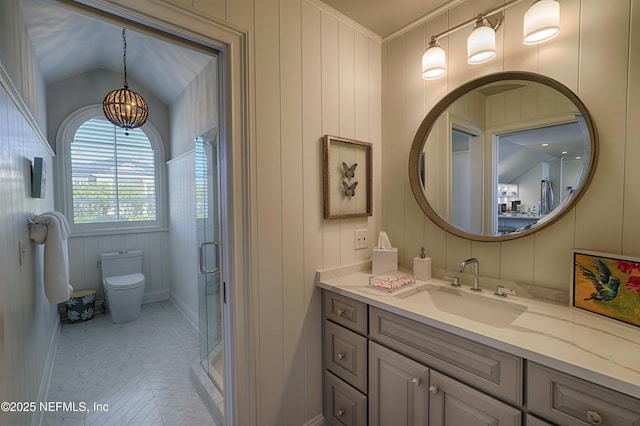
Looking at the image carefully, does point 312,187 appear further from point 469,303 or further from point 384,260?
point 469,303

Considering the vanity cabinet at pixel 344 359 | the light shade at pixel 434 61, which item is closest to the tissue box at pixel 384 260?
the vanity cabinet at pixel 344 359

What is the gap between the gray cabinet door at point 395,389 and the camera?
4.15ft

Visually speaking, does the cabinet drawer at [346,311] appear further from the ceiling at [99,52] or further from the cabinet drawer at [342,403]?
the ceiling at [99,52]

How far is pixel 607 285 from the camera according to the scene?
1169mm

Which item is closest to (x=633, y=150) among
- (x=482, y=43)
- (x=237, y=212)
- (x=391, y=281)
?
(x=482, y=43)

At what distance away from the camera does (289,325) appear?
1610 mm

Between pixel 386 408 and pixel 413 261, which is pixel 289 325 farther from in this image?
pixel 413 261

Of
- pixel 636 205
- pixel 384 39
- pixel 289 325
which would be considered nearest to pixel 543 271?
pixel 636 205

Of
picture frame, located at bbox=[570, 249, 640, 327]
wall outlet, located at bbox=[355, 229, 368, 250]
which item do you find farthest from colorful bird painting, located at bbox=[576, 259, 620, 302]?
wall outlet, located at bbox=[355, 229, 368, 250]

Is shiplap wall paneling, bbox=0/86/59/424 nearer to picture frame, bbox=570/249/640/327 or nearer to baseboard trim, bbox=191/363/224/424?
baseboard trim, bbox=191/363/224/424

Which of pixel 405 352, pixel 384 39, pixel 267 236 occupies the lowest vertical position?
pixel 405 352

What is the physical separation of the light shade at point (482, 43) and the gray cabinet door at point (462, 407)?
152cm

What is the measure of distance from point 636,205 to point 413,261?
1028 millimetres

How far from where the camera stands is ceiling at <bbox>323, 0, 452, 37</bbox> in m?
1.68
